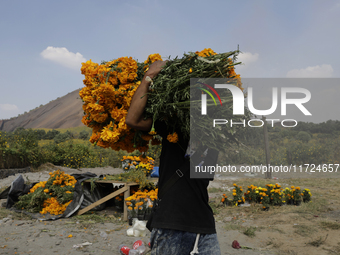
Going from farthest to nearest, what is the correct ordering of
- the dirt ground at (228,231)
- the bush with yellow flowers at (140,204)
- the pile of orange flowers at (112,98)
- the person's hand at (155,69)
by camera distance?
1. the bush with yellow flowers at (140,204)
2. the dirt ground at (228,231)
3. the pile of orange flowers at (112,98)
4. the person's hand at (155,69)

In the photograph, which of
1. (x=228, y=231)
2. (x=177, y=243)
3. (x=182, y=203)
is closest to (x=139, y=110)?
(x=182, y=203)

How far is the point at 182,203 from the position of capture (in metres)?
1.78

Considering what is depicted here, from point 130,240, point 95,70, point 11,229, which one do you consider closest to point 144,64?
point 95,70

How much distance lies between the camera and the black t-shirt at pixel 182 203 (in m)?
1.76

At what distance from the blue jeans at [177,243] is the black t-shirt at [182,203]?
0.18 feet

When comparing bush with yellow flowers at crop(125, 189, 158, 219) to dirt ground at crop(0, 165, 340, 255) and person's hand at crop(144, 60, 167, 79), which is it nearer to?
dirt ground at crop(0, 165, 340, 255)

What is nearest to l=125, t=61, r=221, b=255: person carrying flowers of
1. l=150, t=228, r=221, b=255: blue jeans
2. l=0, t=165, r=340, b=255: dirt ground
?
l=150, t=228, r=221, b=255: blue jeans

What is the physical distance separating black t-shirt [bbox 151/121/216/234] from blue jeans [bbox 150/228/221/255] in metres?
0.06

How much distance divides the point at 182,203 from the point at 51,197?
253 inches

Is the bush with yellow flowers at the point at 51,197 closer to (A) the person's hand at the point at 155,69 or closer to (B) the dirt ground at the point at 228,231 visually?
(B) the dirt ground at the point at 228,231

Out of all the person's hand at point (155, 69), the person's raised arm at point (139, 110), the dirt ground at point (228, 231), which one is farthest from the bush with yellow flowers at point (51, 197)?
the person's hand at point (155, 69)

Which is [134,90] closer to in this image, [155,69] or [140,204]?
[155,69]

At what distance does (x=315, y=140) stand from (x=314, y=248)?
894 inches

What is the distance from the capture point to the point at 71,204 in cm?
675
